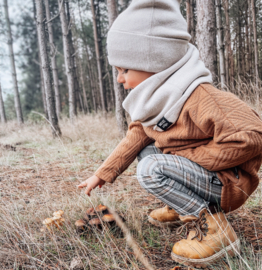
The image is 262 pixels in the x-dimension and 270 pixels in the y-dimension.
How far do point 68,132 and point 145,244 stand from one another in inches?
199

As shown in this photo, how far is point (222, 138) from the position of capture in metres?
1.04

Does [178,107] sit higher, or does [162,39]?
[162,39]

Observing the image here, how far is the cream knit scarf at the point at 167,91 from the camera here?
1167mm

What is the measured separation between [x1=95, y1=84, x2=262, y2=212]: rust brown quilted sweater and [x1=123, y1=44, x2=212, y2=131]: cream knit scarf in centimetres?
4

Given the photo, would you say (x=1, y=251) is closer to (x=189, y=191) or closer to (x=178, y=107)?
(x=189, y=191)

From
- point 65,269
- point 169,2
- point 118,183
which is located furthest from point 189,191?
point 118,183

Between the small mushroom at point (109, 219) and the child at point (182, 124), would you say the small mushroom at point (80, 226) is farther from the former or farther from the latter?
the child at point (182, 124)

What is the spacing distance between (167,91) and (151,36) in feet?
1.01

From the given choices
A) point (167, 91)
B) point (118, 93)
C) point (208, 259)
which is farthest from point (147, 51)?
point (118, 93)

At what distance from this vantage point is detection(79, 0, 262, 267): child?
3.76 feet

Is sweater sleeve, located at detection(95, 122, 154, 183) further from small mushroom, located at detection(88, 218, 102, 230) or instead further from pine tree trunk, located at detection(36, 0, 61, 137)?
pine tree trunk, located at detection(36, 0, 61, 137)

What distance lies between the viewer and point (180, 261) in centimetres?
120

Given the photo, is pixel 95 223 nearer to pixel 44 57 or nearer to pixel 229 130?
pixel 229 130

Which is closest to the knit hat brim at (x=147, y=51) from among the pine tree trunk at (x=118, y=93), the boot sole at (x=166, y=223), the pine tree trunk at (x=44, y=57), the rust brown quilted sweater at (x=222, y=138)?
the rust brown quilted sweater at (x=222, y=138)
